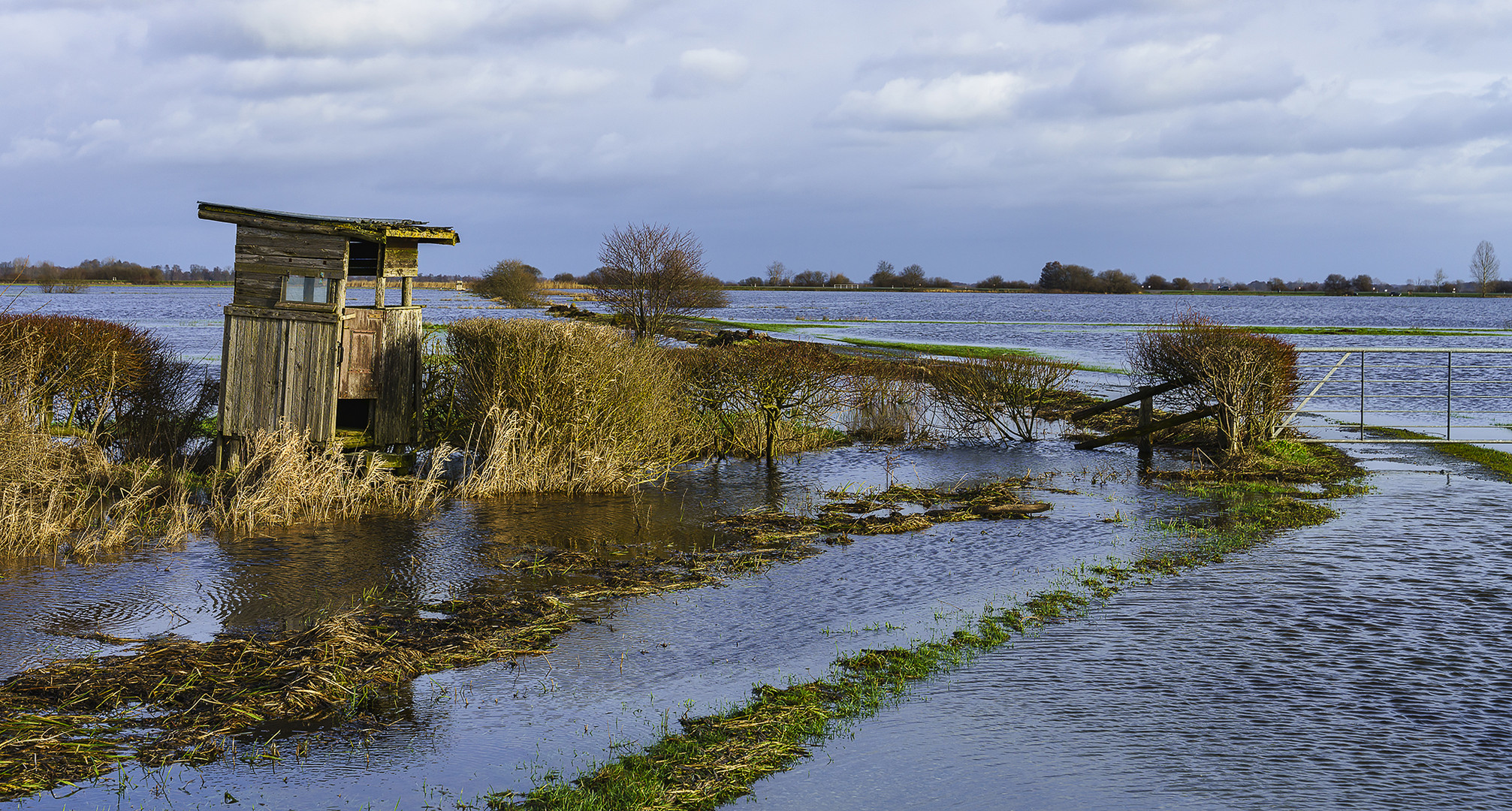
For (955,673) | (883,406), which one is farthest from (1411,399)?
(955,673)

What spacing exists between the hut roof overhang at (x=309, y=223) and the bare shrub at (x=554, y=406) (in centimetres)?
188

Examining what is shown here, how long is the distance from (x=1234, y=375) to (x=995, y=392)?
549 cm

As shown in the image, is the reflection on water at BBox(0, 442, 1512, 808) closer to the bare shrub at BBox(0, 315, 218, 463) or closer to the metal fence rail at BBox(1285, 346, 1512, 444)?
the bare shrub at BBox(0, 315, 218, 463)

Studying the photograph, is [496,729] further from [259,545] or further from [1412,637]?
[1412,637]

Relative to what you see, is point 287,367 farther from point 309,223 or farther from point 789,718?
point 789,718

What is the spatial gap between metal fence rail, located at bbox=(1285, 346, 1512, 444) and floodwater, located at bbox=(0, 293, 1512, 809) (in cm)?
731

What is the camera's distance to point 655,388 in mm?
17031

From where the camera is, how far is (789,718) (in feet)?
23.0

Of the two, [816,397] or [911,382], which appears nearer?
[816,397]

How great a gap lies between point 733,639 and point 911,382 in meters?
14.7

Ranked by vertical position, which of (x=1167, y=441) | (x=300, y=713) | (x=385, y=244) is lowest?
(x=300, y=713)

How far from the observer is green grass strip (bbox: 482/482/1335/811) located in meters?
5.84

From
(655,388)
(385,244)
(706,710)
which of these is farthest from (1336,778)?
(385,244)

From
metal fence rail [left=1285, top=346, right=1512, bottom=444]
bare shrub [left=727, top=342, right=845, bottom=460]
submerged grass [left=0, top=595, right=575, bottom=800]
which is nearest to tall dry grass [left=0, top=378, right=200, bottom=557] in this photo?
submerged grass [left=0, top=595, right=575, bottom=800]
